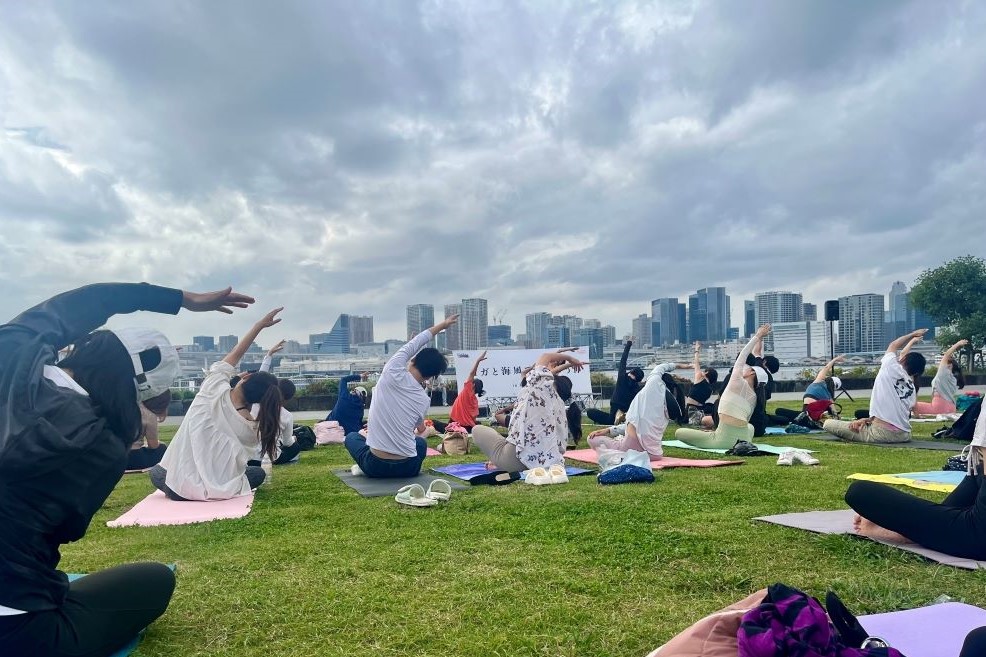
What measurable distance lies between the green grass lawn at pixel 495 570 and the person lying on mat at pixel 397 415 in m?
1.29

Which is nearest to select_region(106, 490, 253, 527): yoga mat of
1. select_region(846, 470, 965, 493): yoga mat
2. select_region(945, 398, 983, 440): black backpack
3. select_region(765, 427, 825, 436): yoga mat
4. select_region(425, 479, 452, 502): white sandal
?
select_region(425, 479, 452, 502): white sandal

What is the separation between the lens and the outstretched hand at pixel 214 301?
2732 mm

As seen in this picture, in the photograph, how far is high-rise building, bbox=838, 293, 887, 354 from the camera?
128 feet

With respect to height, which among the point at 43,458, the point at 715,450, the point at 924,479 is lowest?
the point at 715,450

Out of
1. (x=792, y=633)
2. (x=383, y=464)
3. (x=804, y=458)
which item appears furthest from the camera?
(x=804, y=458)

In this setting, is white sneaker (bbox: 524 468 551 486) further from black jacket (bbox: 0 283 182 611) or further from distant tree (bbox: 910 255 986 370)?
distant tree (bbox: 910 255 986 370)

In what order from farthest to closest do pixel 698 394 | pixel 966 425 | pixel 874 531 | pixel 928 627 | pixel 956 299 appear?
pixel 956 299 → pixel 698 394 → pixel 966 425 → pixel 874 531 → pixel 928 627

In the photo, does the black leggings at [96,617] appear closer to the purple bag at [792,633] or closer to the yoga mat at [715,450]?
the purple bag at [792,633]

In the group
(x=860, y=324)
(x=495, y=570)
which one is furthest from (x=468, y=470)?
(x=860, y=324)

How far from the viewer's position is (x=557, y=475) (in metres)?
6.35

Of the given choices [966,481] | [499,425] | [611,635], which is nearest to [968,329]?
[499,425]

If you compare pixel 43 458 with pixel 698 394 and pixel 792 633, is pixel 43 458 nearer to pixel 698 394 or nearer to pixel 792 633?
pixel 792 633

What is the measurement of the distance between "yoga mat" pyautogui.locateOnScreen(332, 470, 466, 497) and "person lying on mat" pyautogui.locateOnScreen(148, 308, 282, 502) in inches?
35.6

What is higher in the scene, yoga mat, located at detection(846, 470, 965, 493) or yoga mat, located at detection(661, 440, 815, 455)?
yoga mat, located at detection(846, 470, 965, 493)
